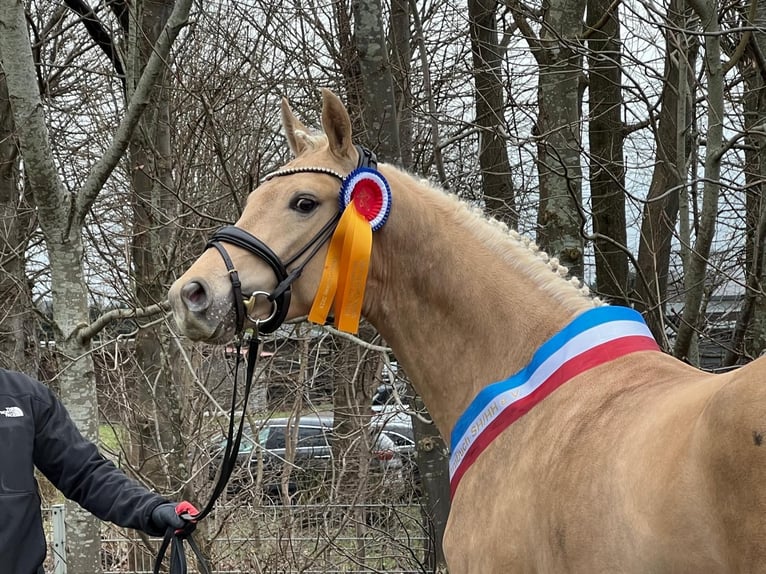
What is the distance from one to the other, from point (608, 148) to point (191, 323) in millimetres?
6262

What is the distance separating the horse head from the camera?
102 inches

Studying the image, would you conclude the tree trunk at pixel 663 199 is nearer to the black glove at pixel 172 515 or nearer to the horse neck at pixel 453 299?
the horse neck at pixel 453 299

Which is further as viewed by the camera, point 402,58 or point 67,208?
point 402,58

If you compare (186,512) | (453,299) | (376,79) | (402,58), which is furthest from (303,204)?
(402,58)

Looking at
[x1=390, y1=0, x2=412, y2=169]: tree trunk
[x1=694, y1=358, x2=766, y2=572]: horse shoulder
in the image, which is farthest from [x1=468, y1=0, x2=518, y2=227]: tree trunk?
[x1=694, y1=358, x2=766, y2=572]: horse shoulder

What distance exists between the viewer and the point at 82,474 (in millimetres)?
3078

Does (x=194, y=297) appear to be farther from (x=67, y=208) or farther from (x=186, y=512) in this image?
(x=67, y=208)

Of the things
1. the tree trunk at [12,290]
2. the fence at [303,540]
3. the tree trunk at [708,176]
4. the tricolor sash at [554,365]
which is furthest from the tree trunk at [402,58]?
the tree trunk at [12,290]

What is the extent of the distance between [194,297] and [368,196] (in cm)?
70

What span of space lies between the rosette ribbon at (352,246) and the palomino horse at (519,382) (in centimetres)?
4

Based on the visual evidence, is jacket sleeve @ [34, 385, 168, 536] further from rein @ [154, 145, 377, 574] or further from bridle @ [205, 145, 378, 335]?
bridle @ [205, 145, 378, 335]

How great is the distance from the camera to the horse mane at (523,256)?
2611 mm

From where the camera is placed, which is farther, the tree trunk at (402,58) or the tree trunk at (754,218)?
the tree trunk at (402,58)

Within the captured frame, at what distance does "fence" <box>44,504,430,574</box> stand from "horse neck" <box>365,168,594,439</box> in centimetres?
399
